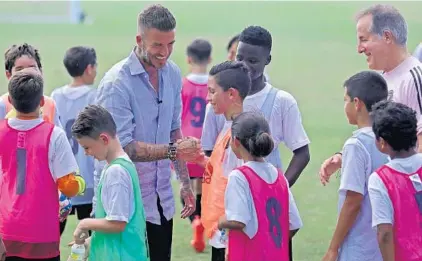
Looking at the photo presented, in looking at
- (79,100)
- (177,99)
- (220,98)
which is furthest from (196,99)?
(220,98)

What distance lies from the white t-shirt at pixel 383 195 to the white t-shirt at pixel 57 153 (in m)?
1.75

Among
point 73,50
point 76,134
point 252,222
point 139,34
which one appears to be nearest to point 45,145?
point 76,134

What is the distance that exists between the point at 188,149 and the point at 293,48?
845 inches

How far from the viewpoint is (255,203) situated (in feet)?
15.3

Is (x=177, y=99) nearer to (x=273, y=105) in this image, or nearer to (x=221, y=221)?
(x=273, y=105)

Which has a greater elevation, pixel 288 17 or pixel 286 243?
pixel 288 17

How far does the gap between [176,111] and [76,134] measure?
111cm

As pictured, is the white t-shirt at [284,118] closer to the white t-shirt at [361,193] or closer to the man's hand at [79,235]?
the white t-shirt at [361,193]

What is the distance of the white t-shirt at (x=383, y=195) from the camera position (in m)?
4.48

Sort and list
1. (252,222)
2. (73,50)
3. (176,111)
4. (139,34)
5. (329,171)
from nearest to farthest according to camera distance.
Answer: (252,222), (329,171), (139,34), (176,111), (73,50)

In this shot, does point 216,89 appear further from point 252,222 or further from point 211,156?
point 252,222

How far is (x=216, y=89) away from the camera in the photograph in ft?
17.7

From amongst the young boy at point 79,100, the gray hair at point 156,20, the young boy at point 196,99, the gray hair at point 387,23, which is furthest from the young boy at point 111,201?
the young boy at point 196,99

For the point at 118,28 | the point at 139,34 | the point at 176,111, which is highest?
the point at 118,28
